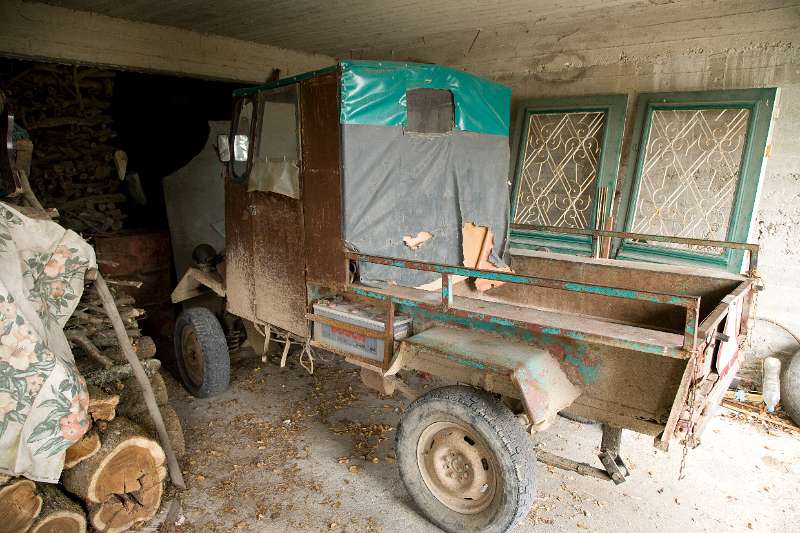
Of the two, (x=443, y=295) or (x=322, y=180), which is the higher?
(x=322, y=180)

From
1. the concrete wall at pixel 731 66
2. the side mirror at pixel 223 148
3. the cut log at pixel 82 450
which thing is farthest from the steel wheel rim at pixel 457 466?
the concrete wall at pixel 731 66

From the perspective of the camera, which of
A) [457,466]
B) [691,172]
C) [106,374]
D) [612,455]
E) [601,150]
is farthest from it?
[601,150]

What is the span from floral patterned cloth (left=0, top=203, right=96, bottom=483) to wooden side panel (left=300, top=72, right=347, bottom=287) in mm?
1450

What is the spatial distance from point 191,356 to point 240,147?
6.41 feet

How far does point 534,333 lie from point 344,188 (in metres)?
1.44

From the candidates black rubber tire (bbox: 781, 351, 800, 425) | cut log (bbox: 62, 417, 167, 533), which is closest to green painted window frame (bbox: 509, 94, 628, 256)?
black rubber tire (bbox: 781, 351, 800, 425)

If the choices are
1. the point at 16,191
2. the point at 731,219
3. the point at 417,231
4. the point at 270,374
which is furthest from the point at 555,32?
the point at 16,191

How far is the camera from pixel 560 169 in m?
5.77

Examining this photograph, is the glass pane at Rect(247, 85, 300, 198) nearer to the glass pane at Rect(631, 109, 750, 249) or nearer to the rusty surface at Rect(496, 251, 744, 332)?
the rusty surface at Rect(496, 251, 744, 332)

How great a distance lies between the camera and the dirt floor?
10.2 ft

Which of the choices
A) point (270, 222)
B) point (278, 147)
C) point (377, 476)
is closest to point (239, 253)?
point (270, 222)

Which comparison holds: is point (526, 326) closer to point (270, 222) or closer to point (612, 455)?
point (612, 455)

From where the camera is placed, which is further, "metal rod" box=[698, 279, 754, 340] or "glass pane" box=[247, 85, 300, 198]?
"glass pane" box=[247, 85, 300, 198]

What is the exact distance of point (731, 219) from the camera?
4.77m
